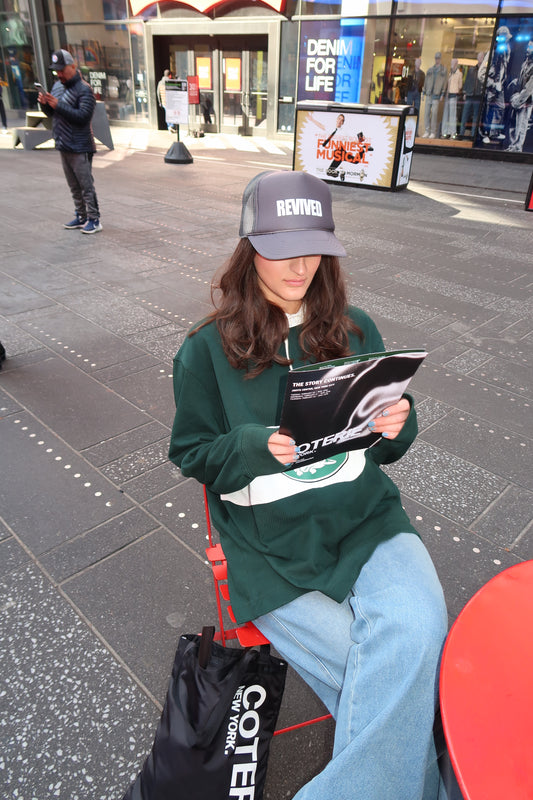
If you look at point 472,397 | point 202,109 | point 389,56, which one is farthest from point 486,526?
point 202,109

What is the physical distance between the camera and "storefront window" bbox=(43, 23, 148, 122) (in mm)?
19266

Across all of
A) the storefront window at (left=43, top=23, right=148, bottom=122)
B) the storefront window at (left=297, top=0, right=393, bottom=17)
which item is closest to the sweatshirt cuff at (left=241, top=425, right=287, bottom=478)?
the storefront window at (left=297, top=0, right=393, bottom=17)

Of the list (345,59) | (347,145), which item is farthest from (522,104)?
(347,145)

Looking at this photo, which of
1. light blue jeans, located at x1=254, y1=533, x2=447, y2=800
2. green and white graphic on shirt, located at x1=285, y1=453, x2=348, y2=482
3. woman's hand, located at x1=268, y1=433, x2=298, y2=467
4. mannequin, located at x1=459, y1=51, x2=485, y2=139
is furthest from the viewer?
mannequin, located at x1=459, y1=51, x2=485, y2=139

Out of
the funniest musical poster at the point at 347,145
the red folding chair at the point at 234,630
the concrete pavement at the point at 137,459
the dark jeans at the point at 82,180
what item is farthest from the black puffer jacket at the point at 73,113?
the red folding chair at the point at 234,630

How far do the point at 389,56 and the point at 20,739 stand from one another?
1702 centimetres

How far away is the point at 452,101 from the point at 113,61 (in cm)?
1186

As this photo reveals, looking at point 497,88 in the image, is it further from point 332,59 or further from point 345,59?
point 332,59

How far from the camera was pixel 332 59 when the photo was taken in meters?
15.6

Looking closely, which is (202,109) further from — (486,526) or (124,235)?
(486,526)

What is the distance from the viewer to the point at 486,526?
2908 mm

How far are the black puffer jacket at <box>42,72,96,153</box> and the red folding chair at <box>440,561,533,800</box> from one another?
23.2 feet

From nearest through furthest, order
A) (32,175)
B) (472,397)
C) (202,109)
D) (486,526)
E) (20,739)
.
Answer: (20,739) < (486,526) < (472,397) < (32,175) < (202,109)

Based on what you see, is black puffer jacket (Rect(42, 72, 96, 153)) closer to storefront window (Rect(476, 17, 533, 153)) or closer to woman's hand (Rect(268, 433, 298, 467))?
woman's hand (Rect(268, 433, 298, 467))
